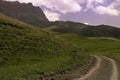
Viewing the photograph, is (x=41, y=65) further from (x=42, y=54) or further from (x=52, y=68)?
(x=42, y=54)

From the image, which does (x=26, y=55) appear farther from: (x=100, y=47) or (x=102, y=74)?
(x=100, y=47)

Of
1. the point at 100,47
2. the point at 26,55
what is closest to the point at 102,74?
the point at 26,55

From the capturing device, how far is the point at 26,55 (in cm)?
4084

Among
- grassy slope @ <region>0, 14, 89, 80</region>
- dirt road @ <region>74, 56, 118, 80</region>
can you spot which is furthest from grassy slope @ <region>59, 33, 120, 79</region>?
dirt road @ <region>74, 56, 118, 80</region>

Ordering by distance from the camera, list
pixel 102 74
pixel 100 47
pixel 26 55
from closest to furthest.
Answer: pixel 102 74, pixel 26 55, pixel 100 47

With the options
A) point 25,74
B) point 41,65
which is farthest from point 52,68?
point 25,74

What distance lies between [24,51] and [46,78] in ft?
44.9

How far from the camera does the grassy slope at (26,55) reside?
1202 inches

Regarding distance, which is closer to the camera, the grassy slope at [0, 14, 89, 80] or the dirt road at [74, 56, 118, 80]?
the grassy slope at [0, 14, 89, 80]

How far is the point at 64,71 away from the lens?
35.6 meters

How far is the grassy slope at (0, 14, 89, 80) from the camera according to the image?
30.5m

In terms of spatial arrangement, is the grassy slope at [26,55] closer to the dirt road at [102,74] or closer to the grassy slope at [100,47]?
the dirt road at [102,74]

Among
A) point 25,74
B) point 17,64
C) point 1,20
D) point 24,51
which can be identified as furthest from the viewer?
point 1,20

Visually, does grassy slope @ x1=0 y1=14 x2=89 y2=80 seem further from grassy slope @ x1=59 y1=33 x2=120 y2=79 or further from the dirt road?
grassy slope @ x1=59 y1=33 x2=120 y2=79
